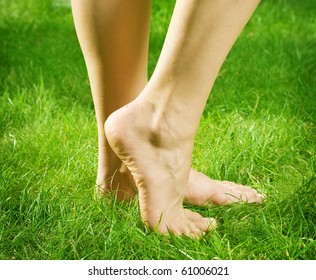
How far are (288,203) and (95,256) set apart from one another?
→ 454 mm

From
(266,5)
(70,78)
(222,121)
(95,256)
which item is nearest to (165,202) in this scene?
(95,256)

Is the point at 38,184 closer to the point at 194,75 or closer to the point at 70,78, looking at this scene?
the point at 194,75

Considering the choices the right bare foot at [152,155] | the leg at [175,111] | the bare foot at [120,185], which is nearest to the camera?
the leg at [175,111]

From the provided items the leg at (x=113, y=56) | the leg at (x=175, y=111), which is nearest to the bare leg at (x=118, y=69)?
the leg at (x=113, y=56)

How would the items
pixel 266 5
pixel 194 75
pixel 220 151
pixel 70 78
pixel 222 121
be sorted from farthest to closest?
1. pixel 266 5
2. pixel 70 78
3. pixel 222 121
4. pixel 220 151
5. pixel 194 75

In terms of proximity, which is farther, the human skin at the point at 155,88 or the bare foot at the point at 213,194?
the bare foot at the point at 213,194

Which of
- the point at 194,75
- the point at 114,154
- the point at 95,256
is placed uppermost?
the point at 194,75

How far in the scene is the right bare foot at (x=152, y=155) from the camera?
143 centimetres

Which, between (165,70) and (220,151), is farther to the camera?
(220,151)

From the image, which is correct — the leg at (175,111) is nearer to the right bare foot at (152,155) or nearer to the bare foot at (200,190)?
the right bare foot at (152,155)

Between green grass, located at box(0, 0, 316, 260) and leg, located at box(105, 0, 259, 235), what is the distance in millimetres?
73

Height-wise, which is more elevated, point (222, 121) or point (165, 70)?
point (165, 70)

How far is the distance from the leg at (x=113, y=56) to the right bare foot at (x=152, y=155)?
11 cm

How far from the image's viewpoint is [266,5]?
304 centimetres
